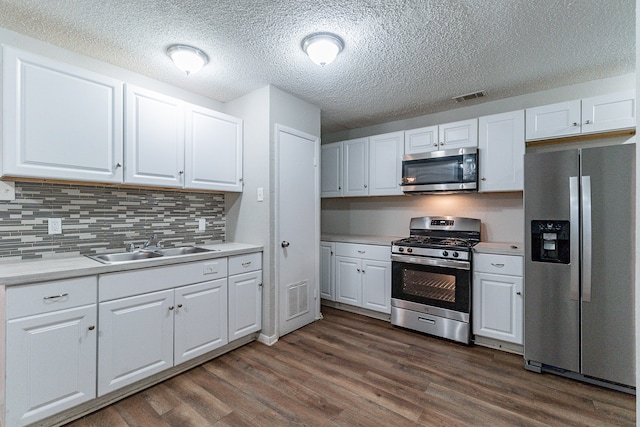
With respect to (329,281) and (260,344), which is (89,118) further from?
(329,281)

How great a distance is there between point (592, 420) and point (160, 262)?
115 inches

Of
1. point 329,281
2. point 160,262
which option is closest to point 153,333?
Result: point 160,262

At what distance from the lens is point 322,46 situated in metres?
A: 2.02

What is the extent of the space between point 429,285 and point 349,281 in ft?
3.19

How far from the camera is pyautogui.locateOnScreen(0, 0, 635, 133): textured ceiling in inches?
68.2

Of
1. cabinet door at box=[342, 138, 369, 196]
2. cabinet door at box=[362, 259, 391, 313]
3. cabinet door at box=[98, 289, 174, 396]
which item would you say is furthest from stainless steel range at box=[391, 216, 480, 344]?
cabinet door at box=[98, 289, 174, 396]

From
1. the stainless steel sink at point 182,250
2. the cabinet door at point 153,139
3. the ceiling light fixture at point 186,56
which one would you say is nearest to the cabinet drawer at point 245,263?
the stainless steel sink at point 182,250

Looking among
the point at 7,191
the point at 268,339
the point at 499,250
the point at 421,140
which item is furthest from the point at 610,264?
the point at 7,191

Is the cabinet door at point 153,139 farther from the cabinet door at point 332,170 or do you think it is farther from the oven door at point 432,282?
the oven door at point 432,282

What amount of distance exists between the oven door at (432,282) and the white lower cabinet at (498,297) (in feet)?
0.35

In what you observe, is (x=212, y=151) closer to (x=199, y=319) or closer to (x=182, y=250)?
(x=182, y=250)

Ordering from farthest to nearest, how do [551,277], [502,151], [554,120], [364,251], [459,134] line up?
[364,251]
[459,134]
[502,151]
[554,120]
[551,277]

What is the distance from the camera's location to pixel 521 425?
169 centimetres

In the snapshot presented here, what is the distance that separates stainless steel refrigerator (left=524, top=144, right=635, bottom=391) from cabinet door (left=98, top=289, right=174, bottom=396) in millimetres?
2810
